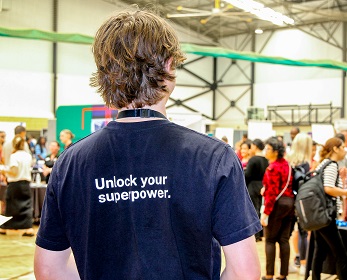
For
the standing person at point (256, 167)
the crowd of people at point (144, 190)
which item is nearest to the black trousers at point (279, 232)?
the standing person at point (256, 167)

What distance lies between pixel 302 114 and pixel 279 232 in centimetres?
1449

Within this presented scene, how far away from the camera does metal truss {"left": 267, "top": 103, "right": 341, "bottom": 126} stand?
17.6 m

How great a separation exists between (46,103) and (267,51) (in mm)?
8370

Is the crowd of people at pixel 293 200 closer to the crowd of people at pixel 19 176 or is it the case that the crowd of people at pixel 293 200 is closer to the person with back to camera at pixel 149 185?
the crowd of people at pixel 19 176

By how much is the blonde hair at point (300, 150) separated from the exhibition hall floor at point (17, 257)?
106cm

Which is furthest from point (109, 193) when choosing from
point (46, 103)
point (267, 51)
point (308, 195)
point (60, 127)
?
point (267, 51)

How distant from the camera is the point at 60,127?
653 centimetres

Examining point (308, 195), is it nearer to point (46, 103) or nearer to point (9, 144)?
point (9, 144)

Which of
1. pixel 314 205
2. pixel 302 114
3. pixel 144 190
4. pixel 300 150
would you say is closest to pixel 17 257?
pixel 300 150

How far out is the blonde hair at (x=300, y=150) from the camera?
4.81 metres

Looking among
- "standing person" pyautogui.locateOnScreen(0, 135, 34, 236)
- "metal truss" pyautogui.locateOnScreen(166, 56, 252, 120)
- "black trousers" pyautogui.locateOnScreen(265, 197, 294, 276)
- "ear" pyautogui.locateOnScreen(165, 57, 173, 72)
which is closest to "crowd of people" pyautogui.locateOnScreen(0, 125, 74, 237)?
"standing person" pyautogui.locateOnScreen(0, 135, 34, 236)

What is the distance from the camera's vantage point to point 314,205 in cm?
361

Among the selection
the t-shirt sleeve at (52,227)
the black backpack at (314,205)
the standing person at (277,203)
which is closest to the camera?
the t-shirt sleeve at (52,227)

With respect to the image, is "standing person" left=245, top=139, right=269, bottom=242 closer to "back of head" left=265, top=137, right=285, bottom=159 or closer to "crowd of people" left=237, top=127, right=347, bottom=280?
"crowd of people" left=237, top=127, right=347, bottom=280
